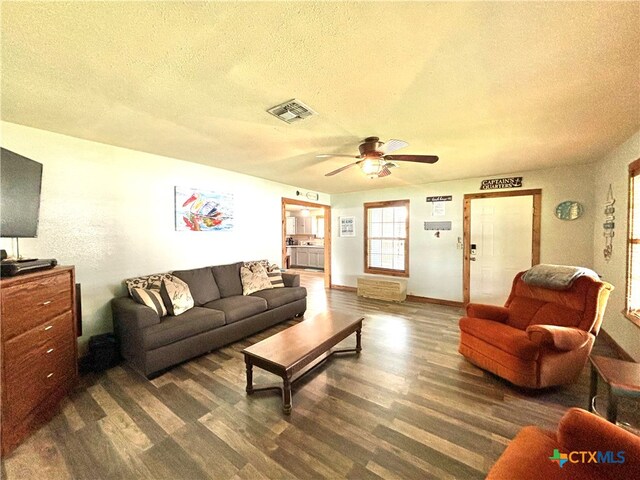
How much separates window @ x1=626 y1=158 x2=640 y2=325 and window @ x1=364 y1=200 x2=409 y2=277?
300 centimetres

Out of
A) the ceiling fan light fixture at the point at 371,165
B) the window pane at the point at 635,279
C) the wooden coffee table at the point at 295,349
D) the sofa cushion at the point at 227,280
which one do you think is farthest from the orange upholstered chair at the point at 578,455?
the sofa cushion at the point at 227,280

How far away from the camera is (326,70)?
1.51 meters

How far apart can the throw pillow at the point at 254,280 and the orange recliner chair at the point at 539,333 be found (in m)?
2.69

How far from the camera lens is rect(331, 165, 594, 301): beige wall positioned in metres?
3.70

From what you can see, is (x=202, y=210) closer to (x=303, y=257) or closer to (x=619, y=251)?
(x=619, y=251)

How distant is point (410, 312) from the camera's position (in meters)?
4.25

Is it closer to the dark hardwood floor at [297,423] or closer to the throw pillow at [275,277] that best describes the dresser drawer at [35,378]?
the dark hardwood floor at [297,423]

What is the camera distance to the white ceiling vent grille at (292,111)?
6.19 ft

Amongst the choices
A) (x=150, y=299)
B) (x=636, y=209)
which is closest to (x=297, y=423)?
(x=150, y=299)

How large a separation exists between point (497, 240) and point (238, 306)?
4.34 m

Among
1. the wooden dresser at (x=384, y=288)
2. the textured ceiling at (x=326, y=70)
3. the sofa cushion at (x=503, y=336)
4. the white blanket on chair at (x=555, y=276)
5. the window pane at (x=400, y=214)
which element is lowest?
the wooden dresser at (x=384, y=288)

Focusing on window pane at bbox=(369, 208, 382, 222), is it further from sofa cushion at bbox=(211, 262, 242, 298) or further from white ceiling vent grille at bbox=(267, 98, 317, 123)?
white ceiling vent grille at bbox=(267, 98, 317, 123)

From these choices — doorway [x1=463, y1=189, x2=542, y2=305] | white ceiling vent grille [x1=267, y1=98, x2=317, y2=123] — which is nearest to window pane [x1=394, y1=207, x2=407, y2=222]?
doorway [x1=463, y1=189, x2=542, y2=305]

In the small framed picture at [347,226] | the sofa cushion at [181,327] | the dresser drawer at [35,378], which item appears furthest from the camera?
the small framed picture at [347,226]
